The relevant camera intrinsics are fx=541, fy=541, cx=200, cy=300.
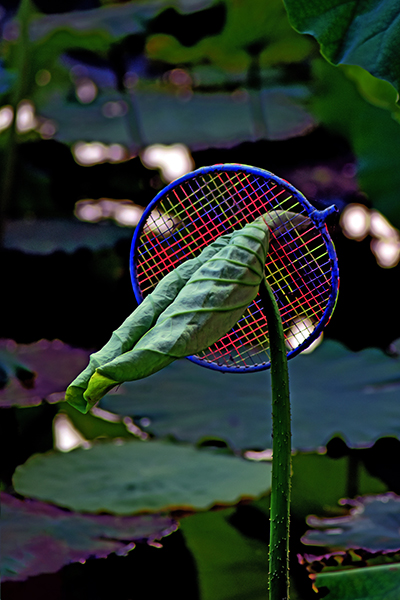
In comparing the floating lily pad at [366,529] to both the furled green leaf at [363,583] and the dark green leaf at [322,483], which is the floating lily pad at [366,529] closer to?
the furled green leaf at [363,583]

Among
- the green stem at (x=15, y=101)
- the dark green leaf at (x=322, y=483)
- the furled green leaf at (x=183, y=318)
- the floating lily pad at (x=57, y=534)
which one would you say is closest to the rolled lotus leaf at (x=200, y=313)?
the furled green leaf at (x=183, y=318)

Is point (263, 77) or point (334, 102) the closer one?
point (334, 102)

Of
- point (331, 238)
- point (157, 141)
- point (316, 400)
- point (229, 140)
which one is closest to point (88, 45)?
point (157, 141)

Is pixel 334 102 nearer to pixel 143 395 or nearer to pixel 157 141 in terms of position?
pixel 157 141

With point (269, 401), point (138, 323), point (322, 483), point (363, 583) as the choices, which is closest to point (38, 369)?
point (269, 401)

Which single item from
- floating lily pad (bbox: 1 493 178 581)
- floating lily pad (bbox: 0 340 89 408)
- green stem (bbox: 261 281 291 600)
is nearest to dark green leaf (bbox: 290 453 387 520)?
floating lily pad (bbox: 1 493 178 581)

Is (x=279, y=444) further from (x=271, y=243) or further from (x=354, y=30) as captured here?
(x=354, y=30)

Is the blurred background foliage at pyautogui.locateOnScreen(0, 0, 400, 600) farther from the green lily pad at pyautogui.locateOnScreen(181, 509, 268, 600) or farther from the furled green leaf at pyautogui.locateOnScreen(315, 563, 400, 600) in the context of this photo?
the furled green leaf at pyautogui.locateOnScreen(315, 563, 400, 600)
